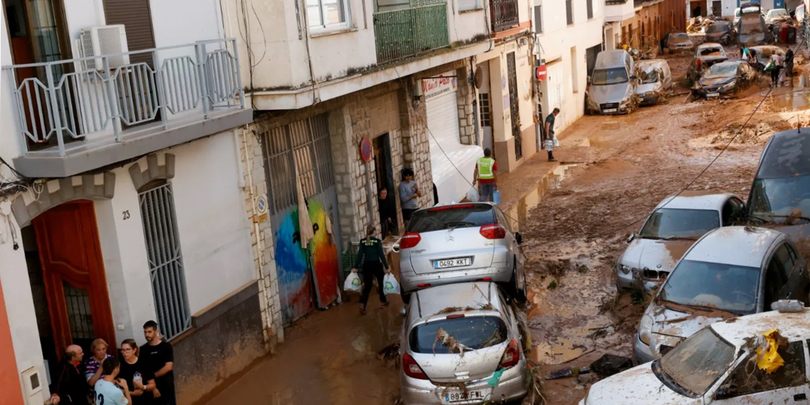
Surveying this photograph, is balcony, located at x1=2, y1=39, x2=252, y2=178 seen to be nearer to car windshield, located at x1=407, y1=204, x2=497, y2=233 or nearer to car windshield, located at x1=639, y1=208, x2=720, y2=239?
car windshield, located at x1=407, y1=204, x2=497, y2=233

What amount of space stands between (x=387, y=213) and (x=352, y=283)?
A: 3488 millimetres

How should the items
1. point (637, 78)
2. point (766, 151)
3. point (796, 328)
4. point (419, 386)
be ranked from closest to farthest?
point (796, 328) < point (419, 386) < point (766, 151) < point (637, 78)

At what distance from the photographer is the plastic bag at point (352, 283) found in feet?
46.9

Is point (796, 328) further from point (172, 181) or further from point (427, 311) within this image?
point (172, 181)

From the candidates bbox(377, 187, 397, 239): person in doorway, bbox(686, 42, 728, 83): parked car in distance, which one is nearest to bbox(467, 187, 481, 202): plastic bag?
bbox(377, 187, 397, 239): person in doorway

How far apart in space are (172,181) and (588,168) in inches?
652

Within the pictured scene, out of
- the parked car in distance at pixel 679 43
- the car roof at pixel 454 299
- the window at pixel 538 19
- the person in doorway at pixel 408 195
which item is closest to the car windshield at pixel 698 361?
the car roof at pixel 454 299

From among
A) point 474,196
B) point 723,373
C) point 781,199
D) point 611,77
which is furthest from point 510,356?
point 611,77

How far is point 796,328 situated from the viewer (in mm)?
8227

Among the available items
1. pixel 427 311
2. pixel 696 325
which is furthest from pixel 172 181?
pixel 696 325

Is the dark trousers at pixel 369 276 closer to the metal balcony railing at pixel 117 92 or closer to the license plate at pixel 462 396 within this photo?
the metal balcony railing at pixel 117 92

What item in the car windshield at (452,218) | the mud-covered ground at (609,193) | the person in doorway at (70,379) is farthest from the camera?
the car windshield at (452,218)

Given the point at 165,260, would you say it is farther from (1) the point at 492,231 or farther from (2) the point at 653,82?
(2) the point at 653,82

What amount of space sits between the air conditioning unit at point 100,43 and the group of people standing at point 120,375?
2988 millimetres
